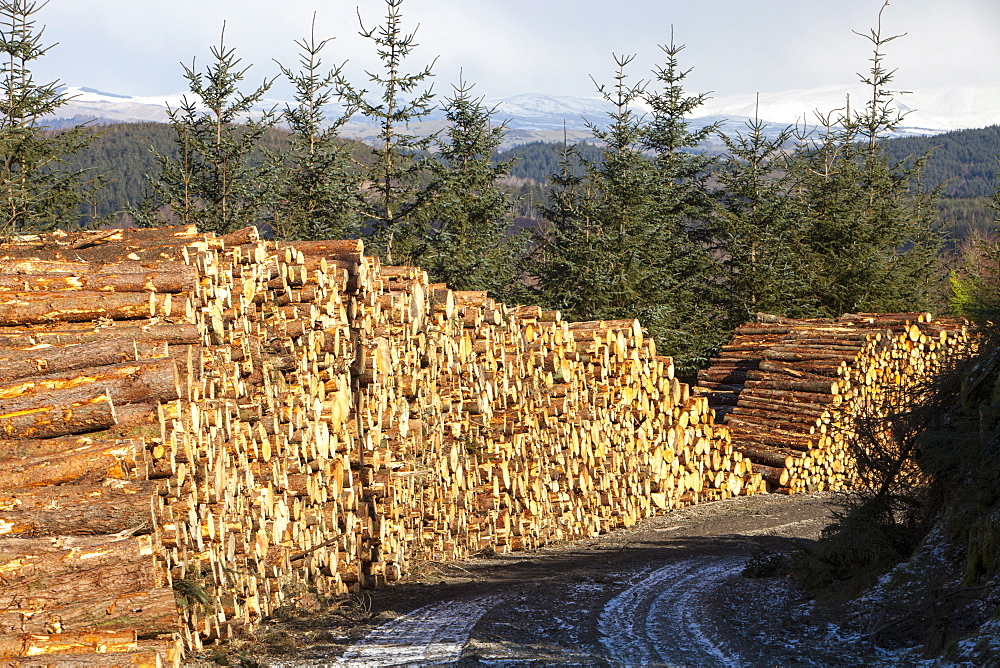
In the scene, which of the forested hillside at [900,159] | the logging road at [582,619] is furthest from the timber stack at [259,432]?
the forested hillside at [900,159]

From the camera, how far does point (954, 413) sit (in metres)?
7.06

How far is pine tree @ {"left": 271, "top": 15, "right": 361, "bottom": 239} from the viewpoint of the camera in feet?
62.5

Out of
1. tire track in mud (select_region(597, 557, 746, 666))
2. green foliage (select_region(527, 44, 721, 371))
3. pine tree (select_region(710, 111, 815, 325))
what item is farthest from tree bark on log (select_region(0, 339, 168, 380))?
pine tree (select_region(710, 111, 815, 325))

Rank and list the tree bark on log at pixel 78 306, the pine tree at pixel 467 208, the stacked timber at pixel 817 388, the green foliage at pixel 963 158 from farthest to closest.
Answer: the green foliage at pixel 963 158, the pine tree at pixel 467 208, the stacked timber at pixel 817 388, the tree bark on log at pixel 78 306

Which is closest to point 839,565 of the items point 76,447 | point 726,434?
point 76,447

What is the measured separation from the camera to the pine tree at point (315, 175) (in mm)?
19047

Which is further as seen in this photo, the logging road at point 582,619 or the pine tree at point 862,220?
the pine tree at point 862,220

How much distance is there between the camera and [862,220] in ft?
76.6

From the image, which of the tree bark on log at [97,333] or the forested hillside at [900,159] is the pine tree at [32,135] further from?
the forested hillside at [900,159]

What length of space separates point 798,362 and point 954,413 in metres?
9.10

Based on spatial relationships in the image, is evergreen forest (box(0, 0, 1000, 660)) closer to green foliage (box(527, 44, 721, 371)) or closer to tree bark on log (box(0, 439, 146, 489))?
green foliage (box(527, 44, 721, 371))

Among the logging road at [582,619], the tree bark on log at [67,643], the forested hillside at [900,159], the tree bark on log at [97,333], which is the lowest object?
the logging road at [582,619]

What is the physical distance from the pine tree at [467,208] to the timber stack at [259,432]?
595 cm

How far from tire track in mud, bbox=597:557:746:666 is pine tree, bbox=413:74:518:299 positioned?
399 inches
